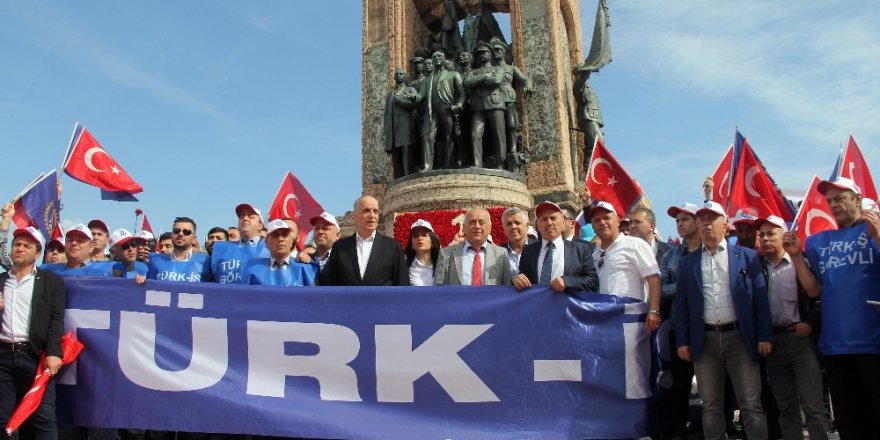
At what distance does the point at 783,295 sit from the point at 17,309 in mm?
5384

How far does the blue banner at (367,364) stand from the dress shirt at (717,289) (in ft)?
1.55

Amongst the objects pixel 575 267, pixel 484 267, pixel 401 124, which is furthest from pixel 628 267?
pixel 401 124

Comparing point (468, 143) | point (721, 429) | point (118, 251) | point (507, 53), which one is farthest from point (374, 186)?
point (721, 429)

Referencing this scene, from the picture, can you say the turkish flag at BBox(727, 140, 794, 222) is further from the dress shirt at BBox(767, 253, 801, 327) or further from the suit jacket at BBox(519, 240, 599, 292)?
the suit jacket at BBox(519, 240, 599, 292)

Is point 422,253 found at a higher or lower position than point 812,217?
lower

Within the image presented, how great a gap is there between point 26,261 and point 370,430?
2.76m

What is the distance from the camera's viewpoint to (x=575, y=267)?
546 centimetres

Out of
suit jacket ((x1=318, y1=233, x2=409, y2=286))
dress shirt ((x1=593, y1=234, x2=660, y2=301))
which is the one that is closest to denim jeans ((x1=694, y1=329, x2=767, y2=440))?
dress shirt ((x1=593, y1=234, x2=660, y2=301))

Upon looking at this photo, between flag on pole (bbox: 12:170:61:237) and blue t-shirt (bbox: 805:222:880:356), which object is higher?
flag on pole (bbox: 12:170:61:237)

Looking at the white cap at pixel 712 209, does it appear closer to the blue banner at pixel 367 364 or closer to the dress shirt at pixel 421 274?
the blue banner at pixel 367 364

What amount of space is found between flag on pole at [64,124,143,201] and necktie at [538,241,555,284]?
264 inches

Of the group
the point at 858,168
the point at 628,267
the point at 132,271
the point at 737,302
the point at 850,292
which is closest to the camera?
the point at 850,292

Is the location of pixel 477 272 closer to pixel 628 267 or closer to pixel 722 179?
pixel 628 267

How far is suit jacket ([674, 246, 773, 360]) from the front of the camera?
190 inches
